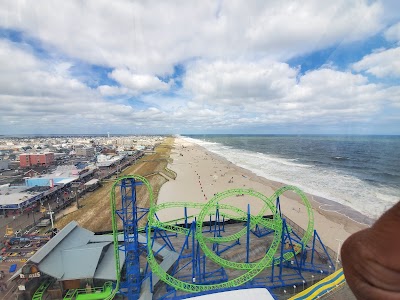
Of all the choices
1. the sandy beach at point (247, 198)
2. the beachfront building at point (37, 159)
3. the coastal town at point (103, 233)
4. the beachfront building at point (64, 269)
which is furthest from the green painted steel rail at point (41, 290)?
the beachfront building at point (37, 159)

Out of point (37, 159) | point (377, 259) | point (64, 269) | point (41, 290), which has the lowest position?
point (41, 290)

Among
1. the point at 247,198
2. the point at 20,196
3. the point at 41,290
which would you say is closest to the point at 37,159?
the point at 20,196

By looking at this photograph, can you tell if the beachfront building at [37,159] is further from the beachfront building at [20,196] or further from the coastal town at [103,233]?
the beachfront building at [20,196]

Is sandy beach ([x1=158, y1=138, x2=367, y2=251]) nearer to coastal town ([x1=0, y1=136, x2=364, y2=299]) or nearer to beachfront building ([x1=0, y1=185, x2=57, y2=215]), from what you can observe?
coastal town ([x1=0, y1=136, x2=364, y2=299])

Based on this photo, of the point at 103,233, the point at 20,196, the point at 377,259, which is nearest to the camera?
the point at 377,259

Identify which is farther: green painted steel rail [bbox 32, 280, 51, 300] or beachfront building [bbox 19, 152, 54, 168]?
beachfront building [bbox 19, 152, 54, 168]

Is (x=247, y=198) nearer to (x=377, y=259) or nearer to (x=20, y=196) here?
(x=20, y=196)

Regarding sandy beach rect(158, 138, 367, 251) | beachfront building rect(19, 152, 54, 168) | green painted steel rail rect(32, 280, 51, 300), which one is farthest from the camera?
beachfront building rect(19, 152, 54, 168)

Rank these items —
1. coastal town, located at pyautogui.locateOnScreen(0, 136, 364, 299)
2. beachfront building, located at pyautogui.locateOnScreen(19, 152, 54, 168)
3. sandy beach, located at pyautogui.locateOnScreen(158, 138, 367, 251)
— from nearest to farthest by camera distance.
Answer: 1. coastal town, located at pyautogui.locateOnScreen(0, 136, 364, 299)
2. sandy beach, located at pyautogui.locateOnScreen(158, 138, 367, 251)
3. beachfront building, located at pyautogui.locateOnScreen(19, 152, 54, 168)

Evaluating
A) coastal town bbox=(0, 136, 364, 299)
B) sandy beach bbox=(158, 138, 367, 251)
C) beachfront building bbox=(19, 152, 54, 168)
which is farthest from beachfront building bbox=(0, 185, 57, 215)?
beachfront building bbox=(19, 152, 54, 168)
